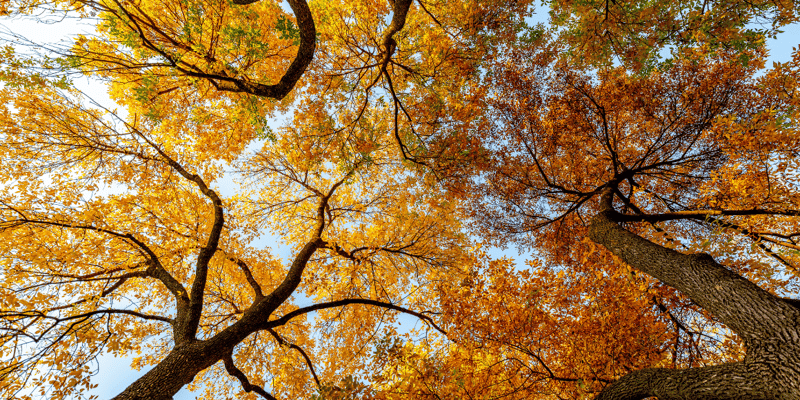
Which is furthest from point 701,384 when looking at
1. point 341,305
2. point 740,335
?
point 341,305

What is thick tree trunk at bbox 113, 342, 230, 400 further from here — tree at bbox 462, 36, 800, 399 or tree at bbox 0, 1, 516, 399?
tree at bbox 462, 36, 800, 399

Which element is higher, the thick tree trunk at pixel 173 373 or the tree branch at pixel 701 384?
the thick tree trunk at pixel 173 373

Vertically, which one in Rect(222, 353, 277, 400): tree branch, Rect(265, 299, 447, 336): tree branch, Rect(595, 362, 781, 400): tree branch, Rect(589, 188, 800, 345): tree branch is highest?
Rect(222, 353, 277, 400): tree branch

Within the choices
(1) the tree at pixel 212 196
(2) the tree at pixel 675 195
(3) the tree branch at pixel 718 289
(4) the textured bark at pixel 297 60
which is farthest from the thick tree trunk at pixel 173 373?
(3) the tree branch at pixel 718 289

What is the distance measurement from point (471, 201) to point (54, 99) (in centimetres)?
1079

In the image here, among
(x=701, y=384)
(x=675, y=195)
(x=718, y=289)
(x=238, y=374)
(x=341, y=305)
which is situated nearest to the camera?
(x=701, y=384)

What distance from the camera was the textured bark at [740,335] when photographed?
248 cm

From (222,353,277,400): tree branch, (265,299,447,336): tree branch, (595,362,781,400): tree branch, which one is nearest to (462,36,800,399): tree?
(595,362,781,400): tree branch

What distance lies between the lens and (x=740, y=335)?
2877 mm

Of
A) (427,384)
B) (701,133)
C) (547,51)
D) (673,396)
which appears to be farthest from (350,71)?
(701,133)

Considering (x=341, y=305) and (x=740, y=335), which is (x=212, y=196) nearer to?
(x=341, y=305)

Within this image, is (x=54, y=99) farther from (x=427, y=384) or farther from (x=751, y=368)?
(x=751, y=368)

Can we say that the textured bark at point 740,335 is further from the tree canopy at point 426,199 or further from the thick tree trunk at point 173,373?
the thick tree trunk at point 173,373

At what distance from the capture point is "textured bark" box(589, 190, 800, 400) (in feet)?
8.14
